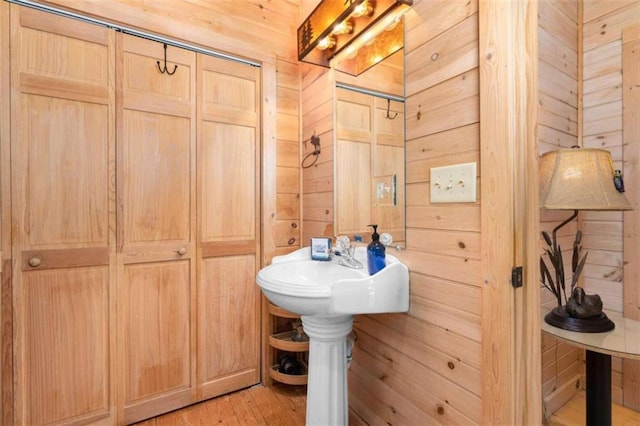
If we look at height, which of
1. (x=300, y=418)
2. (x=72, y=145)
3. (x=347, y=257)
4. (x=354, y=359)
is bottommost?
(x=300, y=418)

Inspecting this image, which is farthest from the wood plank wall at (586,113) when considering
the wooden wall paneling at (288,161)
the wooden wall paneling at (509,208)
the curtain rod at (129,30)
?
the curtain rod at (129,30)

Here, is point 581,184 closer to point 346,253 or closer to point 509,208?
point 509,208

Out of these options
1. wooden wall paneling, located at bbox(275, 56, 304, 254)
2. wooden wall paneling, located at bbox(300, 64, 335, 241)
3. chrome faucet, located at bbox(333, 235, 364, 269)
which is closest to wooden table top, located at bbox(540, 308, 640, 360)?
chrome faucet, located at bbox(333, 235, 364, 269)

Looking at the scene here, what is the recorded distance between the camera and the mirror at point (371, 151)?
136 cm

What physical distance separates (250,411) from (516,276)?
157 centimetres

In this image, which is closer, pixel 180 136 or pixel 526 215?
pixel 526 215

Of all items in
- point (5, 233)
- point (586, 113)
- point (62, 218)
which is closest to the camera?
point (5, 233)

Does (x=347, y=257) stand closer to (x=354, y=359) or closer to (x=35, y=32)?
(x=354, y=359)

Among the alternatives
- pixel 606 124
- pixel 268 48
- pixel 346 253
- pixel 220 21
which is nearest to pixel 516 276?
pixel 346 253

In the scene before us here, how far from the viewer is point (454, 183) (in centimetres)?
110

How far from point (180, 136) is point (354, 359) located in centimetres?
156

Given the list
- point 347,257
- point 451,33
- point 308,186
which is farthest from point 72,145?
point 451,33

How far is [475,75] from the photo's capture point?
104 centimetres

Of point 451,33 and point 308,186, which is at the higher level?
point 451,33
